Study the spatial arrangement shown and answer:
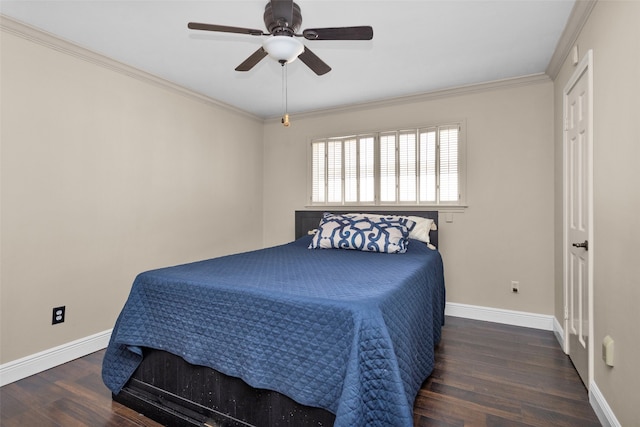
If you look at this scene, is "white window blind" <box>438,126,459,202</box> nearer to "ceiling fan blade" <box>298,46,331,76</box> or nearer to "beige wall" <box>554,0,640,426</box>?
"beige wall" <box>554,0,640,426</box>

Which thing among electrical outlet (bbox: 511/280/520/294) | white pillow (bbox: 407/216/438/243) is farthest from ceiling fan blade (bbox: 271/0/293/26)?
electrical outlet (bbox: 511/280/520/294)

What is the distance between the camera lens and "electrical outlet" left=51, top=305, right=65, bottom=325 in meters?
2.47

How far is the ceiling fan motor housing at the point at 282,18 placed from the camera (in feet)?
5.52

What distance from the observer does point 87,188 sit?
8.73 ft

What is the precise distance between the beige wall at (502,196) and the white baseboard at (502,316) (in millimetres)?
51

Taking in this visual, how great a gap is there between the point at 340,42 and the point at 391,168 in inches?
64.4

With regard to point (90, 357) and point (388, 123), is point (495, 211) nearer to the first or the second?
point (388, 123)

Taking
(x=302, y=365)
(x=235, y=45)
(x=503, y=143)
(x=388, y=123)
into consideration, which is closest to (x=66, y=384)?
(x=302, y=365)

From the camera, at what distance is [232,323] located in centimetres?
160

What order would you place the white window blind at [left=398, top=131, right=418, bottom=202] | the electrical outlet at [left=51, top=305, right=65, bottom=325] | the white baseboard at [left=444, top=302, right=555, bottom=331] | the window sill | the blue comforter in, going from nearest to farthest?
the blue comforter
the electrical outlet at [left=51, top=305, right=65, bottom=325]
the white baseboard at [left=444, top=302, right=555, bottom=331]
the window sill
the white window blind at [left=398, top=131, right=418, bottom=202]

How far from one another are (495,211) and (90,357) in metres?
3.80

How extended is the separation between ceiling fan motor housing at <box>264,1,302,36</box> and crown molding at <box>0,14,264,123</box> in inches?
68.4

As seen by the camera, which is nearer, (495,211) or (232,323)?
(232,323)

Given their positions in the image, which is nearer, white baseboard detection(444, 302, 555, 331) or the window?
white baseboard detection(444, 302, 555, 331)
